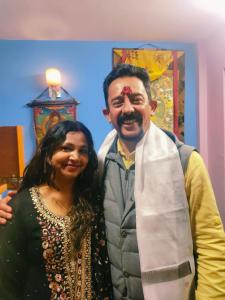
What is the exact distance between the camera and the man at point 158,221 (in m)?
0.82

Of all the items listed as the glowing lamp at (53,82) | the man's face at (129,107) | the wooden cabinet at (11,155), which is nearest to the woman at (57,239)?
the man's face at (129,107)

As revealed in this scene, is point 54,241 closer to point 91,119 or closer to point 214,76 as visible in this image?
point 91,119

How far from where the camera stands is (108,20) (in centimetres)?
138

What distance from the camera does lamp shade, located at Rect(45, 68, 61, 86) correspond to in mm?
1354

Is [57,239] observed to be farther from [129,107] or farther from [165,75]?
[165,75]

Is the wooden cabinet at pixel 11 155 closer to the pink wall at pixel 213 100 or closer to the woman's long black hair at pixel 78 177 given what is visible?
the woman's long black hair at pixel 78 177

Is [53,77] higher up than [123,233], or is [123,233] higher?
[53,77]

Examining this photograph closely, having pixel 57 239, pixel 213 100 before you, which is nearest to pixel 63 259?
pixel 57 239

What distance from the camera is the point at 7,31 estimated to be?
1.38 metres

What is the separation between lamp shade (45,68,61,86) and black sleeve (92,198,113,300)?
0.77 metres

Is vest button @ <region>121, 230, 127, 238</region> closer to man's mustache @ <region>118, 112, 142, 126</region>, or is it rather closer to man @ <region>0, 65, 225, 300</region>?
man @ <region>0, 65, 225, 300</region>

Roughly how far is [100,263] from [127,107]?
53 centimetres

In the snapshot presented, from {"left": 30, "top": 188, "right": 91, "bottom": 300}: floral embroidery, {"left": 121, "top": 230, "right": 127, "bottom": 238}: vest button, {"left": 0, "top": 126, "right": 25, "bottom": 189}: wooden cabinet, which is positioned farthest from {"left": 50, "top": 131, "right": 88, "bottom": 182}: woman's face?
{"left": 0, "top": 126, "right": 25, "bottom": 189}: wooden cabinet

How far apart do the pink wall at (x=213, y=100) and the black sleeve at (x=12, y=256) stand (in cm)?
110
